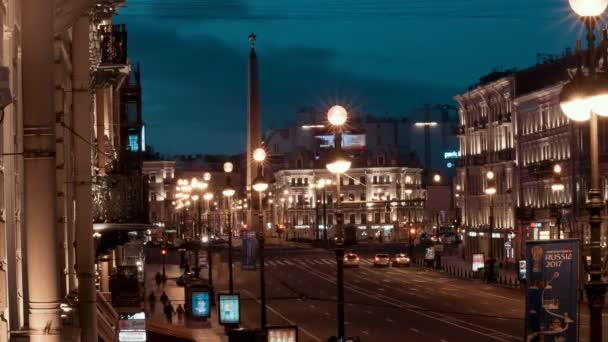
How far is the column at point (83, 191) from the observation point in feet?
72.1

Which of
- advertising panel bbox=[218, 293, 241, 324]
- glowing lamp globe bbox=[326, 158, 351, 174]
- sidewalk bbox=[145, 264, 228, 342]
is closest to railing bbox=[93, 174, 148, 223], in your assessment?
glowing lamp globe bbox=[326, 158, 351, 174]

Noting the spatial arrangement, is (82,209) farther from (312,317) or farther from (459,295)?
(459,295)

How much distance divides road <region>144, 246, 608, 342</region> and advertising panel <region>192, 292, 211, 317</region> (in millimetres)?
3204

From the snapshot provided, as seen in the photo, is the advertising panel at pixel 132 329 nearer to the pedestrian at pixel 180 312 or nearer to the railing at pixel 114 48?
the railing at pixel 114 48

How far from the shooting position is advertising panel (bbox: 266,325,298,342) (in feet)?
115

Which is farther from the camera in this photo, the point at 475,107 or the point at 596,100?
the point at 475,107

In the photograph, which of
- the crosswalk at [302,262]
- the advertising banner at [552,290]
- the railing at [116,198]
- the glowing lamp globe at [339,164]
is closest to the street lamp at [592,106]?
the advertising banner at [552,290]

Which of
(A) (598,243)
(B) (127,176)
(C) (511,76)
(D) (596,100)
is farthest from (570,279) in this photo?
(C) (511,76)

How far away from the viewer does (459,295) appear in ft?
254

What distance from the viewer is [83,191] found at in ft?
75.8

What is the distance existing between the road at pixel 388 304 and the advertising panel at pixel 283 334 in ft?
29.2

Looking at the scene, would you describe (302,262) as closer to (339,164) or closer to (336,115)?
(336,115)

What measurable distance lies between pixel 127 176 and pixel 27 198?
49.1ft

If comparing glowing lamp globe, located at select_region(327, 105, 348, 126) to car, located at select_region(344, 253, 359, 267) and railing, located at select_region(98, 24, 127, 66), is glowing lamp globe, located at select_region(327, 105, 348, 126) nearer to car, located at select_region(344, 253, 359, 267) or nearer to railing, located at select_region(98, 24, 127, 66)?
railing, located at select_region(98, 24, 127, 66)
